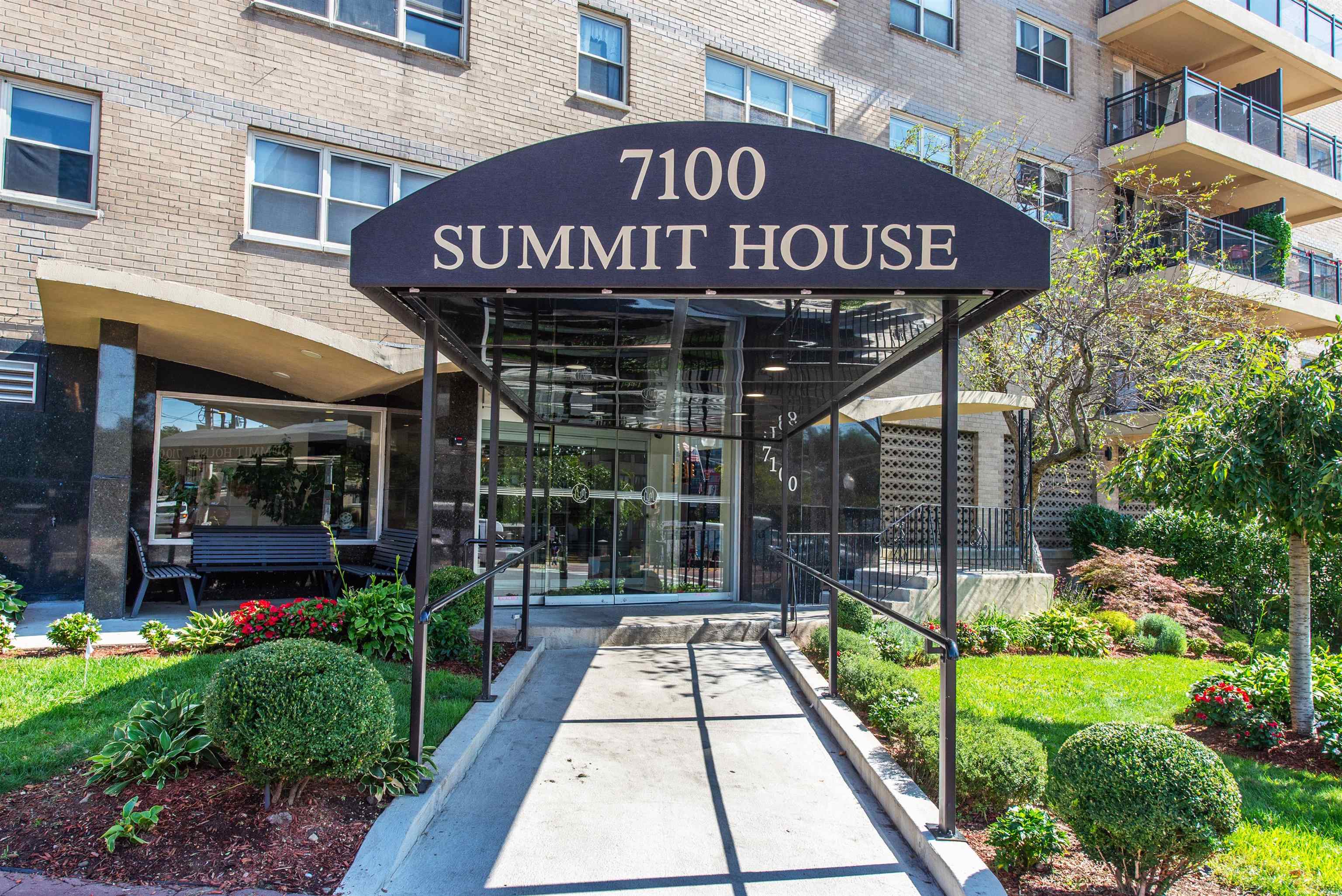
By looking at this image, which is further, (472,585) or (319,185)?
(319,185)

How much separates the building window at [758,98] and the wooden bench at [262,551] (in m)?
9.24

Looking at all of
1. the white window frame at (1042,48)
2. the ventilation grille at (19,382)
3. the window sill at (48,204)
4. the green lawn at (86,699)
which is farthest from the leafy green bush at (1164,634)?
the window sill at (48,204)

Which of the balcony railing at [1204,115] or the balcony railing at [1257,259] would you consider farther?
the balcony railing at [1204,115]

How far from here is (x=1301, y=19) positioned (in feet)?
66.7

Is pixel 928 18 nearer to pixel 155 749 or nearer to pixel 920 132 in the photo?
pixel 920 132

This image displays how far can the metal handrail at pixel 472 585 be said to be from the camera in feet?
14.3

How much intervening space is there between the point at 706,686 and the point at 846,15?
44.4 ft

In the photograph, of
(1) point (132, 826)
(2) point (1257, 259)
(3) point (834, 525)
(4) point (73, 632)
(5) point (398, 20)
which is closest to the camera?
(1) point (132, 826)

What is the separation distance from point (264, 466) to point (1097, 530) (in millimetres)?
14971

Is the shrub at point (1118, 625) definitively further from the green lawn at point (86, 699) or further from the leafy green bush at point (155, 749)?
the leafy green bush at point (155, 749)

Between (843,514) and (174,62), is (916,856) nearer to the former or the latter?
(843,514)

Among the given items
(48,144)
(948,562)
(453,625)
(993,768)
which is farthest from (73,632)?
(993,768)

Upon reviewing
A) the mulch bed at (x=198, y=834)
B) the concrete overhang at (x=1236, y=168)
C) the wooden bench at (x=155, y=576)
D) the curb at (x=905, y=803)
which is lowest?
the curb at (x=905, y=803)

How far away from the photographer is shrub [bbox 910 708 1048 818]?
14.1ft
